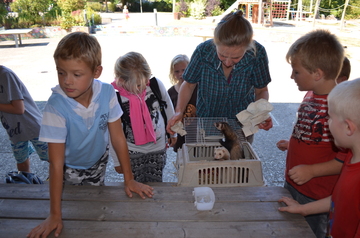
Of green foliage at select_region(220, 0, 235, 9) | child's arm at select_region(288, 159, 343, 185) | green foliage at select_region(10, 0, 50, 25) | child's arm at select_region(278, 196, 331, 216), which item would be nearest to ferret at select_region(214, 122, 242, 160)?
child's arm at select_region(288, 159, 343, 185)

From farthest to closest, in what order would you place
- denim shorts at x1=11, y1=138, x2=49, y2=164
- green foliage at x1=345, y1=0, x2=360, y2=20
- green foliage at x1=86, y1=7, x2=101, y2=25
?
green foliage at x1=345, y1=0, x2=360, y2=20 → green foliage at x1=86, y1=7, x2=101, y2=25 → denim shorts at x1=11, y1=138, x2=49, y2=164

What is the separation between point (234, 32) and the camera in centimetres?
195

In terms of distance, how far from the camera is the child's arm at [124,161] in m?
1.67

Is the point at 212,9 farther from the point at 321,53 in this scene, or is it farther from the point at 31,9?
the point at 321,53

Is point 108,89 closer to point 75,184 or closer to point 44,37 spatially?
point 75,184

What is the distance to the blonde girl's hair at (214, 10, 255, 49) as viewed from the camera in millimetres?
1951

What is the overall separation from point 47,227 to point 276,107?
5.14m

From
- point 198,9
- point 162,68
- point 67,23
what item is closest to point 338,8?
point 198,9

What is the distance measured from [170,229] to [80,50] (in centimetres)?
102

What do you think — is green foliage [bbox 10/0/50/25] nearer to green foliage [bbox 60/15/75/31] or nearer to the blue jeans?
green foliage [bbox 60/15/75/31]

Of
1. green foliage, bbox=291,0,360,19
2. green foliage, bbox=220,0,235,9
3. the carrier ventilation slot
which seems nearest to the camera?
the carrier ventilation slot

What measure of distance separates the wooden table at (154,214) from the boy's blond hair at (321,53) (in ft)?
2.54

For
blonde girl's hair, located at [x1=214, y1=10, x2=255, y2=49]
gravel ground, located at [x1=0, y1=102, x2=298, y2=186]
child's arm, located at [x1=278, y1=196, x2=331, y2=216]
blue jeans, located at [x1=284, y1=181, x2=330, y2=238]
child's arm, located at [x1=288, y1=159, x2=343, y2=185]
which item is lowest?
gravel ground, located at [x1=0, y1=102, x2=298, y2=186]

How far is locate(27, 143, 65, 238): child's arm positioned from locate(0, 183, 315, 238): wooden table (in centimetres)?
5
